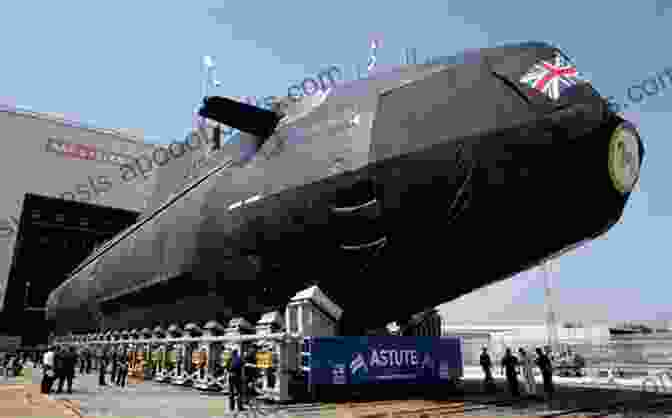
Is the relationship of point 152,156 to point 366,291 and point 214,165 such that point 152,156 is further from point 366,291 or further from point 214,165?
point 366,291

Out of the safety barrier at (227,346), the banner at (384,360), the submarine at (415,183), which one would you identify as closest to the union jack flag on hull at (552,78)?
the submarine at (415,183)

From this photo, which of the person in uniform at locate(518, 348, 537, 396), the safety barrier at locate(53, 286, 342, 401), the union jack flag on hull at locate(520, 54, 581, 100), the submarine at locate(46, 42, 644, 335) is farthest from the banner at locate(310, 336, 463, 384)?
the union jack flag on hull at locate(520, 54, 581, 100)

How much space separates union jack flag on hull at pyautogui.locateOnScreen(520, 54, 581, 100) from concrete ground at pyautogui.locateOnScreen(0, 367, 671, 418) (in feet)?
18.3

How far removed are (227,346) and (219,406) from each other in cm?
251

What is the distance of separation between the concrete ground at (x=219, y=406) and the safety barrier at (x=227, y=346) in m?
0.83

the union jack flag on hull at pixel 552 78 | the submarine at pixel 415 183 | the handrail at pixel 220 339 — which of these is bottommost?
the handrail at pixel 220 339

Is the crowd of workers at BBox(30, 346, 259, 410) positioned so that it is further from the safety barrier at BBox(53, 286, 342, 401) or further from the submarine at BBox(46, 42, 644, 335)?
the submarine at BBox(46, 42, 644, 335)

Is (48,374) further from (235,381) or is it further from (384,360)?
(384,360)

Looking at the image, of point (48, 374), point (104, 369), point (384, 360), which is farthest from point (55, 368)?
point (384, 360)

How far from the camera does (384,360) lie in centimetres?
1054

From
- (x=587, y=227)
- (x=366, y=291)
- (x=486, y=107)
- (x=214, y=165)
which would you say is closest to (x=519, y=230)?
(x=587, y=227)

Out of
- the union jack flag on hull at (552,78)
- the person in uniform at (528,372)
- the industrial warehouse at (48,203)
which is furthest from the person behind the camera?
the industrial warehouse at (48,203)

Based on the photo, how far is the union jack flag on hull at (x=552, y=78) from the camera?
27.3ft

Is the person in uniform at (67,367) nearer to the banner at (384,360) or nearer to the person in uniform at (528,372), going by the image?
the banner at (384,360)
